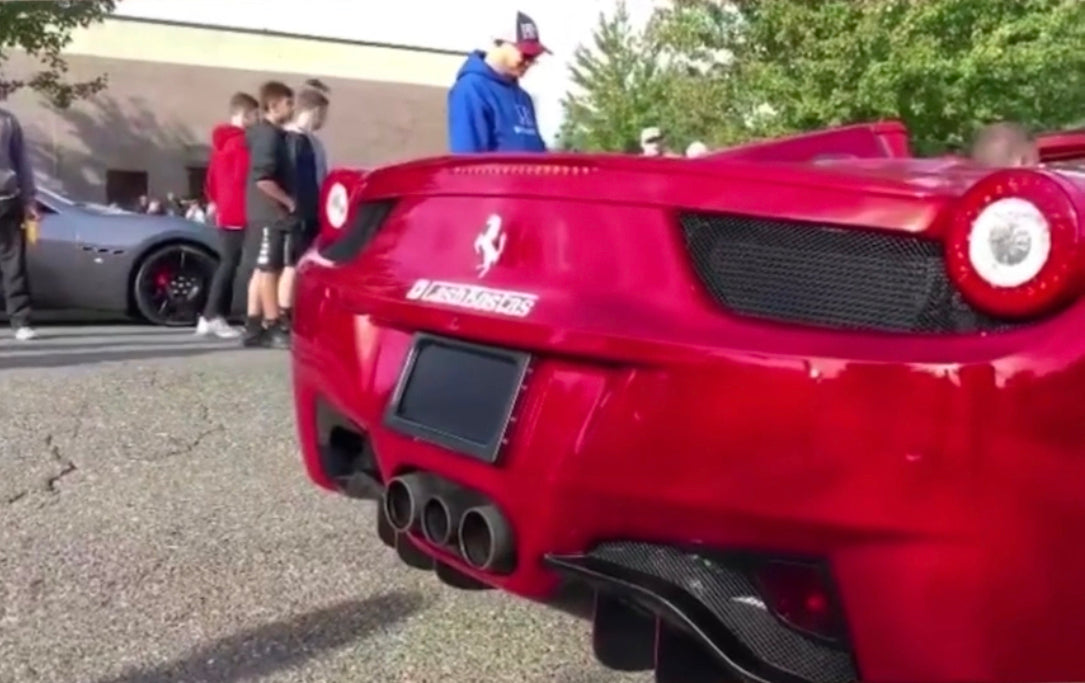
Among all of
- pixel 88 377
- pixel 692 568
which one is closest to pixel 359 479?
pixel 692 568

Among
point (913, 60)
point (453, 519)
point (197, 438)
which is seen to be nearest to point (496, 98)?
point (197, 438)

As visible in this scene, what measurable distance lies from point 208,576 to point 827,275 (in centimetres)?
233

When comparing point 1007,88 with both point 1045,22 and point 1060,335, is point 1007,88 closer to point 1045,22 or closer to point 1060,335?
point 1045,22

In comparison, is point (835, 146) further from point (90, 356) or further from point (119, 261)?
point (119, 261)

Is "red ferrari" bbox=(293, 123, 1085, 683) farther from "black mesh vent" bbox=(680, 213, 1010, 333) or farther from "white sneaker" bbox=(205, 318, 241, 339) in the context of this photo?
"white sneaker" bbox=(205, 318, 241, 339)

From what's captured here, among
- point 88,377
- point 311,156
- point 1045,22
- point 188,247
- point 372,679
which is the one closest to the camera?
point 372,679

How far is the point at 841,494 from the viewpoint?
211 centimetres

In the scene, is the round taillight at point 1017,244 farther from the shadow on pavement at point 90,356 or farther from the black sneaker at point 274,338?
the black sneaker at point 274,338

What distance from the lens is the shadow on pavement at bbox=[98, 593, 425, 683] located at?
3359mm

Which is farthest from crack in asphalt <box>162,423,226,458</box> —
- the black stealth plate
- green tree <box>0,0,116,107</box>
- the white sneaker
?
green tree <box>0,0,116,107</box>

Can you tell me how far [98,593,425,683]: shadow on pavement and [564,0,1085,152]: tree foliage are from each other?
Answer: 1558 cm

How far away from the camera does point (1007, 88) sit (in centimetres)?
1992

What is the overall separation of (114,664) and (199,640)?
0.73 feet

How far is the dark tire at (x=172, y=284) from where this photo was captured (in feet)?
35.4
